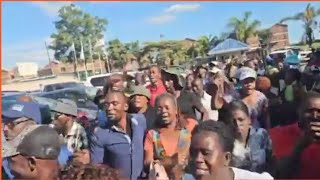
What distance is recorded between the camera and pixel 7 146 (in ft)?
7.70

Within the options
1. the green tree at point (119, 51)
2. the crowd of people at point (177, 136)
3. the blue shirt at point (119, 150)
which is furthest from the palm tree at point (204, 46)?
the blue shirt at point (119, 150)

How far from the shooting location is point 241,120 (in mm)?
3254

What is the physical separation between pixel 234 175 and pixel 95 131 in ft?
4.16

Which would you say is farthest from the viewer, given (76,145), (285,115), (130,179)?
(285,115)

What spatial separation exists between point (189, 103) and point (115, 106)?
0.90m

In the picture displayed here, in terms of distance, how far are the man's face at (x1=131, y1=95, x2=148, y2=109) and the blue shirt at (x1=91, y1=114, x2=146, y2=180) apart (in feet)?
2.83

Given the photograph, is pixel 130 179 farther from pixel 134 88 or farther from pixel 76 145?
pixel 134 88

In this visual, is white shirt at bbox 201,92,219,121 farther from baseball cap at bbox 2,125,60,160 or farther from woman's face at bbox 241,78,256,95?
baseball cap at bbox 2,125,60,160

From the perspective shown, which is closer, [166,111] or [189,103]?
[166,111]

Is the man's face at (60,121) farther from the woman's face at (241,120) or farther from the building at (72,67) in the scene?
the building at (72,67)

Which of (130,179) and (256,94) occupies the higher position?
(256,94)

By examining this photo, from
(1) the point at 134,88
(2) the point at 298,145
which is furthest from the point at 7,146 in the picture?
(1) the point at 134,88

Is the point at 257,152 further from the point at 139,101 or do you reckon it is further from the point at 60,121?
the point at 60,121

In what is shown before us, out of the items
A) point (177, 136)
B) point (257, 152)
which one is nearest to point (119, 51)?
point (177, 136)
